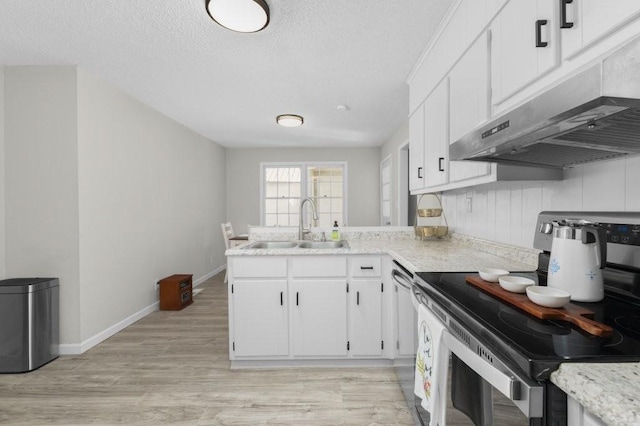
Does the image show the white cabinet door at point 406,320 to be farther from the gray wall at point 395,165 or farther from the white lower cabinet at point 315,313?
the gray wall at point 395,165

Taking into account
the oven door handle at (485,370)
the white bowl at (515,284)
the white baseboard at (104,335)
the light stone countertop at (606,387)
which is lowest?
the white baseboard at (104,335)

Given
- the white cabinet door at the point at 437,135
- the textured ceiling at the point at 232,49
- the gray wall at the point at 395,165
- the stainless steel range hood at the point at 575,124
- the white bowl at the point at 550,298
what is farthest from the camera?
the gray wall at the point at 395,165

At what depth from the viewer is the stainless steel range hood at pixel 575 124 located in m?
0.64

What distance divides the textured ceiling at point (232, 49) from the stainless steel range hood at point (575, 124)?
1139mm

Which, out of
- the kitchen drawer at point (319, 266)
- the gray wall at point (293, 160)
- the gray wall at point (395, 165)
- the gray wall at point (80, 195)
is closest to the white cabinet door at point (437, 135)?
the kitchen drawer at point (319, 266)

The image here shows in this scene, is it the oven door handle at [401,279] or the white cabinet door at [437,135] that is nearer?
the oven door handle at [401,279]

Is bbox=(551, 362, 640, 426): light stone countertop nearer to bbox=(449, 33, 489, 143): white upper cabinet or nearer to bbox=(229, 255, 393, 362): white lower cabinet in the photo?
bbox=(449, 33, 489, 143): white upper cabinet

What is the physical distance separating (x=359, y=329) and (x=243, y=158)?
5056mm

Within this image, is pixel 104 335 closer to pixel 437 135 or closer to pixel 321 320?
pixel 321 320

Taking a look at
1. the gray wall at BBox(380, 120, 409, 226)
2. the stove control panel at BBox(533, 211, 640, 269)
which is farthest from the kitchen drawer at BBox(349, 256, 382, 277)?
the gray wall at BBox(380, 120, 409, 226)

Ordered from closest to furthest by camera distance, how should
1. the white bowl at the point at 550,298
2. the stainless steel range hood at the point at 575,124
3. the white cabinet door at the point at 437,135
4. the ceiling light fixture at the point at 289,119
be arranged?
the stainless steel range hood at the point at 575,124, the white bowl at the point at 550,298, the white cabinet door at the point at 437,135, the ceiling light fixture at the point at 289,119

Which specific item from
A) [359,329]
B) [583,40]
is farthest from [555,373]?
[359,329]

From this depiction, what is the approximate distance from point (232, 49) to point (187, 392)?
2462 millimetres

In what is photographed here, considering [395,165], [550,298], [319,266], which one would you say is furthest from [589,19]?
[395,165]
